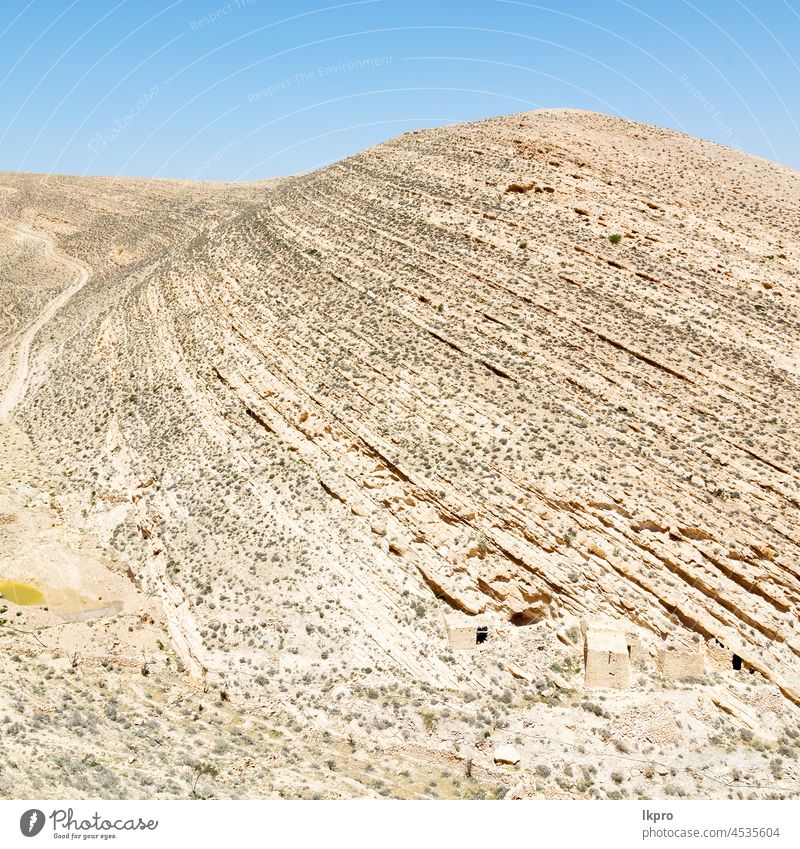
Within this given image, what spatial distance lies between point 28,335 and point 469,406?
3213cm

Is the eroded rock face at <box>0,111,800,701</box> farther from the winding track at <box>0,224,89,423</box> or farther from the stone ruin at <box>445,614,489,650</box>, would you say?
the winding track at <box>0,224,89,423</box>

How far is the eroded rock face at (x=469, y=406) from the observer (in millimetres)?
19422

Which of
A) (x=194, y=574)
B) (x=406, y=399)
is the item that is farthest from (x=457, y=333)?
(x=194, y=574)

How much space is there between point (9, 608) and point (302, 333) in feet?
45.6

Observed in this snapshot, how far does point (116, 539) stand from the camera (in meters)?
24.8

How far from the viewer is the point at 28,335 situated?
4525cm

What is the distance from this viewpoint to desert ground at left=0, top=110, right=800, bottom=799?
51.3 feet
